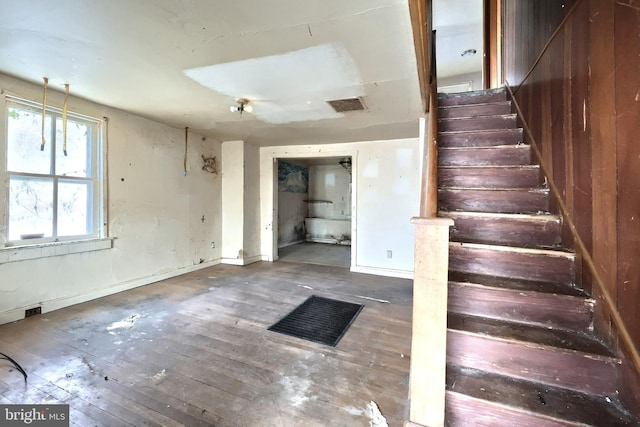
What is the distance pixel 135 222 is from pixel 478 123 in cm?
452

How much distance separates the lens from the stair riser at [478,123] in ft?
8.71

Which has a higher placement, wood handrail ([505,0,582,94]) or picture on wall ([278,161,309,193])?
wood handrail ([505,0,582,94])

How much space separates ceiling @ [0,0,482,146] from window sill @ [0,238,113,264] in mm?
1674

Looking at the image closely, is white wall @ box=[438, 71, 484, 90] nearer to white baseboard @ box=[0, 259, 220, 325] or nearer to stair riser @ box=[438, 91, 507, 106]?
stair riser @ box=[438, 91, 507, 106]

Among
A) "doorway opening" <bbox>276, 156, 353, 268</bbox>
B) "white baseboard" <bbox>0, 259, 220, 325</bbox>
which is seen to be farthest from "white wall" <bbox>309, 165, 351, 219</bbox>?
"white baseboard" <bbox>0, 259, 220, 325</bbox>

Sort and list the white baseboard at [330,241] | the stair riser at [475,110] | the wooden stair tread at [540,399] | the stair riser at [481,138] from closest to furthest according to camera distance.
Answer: the wooden stair tread at [540,399] → the stair riser at [481,138] → the stair riser at [475,110] → the white baseboard at [330,241]

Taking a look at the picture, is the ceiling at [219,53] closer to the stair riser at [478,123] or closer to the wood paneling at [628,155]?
the stair riser at [478,123]

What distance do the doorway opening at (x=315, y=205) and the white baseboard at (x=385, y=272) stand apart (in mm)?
1978

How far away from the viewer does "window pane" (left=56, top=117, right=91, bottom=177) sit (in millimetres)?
2904

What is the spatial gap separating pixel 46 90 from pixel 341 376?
3996 millimetres

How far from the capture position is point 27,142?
2656 millimetres

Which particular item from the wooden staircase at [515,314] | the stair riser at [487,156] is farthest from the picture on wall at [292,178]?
the wooden staircase at [515,314]

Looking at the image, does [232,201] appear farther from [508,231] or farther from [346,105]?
[508,231]

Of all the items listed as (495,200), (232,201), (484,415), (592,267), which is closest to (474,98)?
(495,200)
